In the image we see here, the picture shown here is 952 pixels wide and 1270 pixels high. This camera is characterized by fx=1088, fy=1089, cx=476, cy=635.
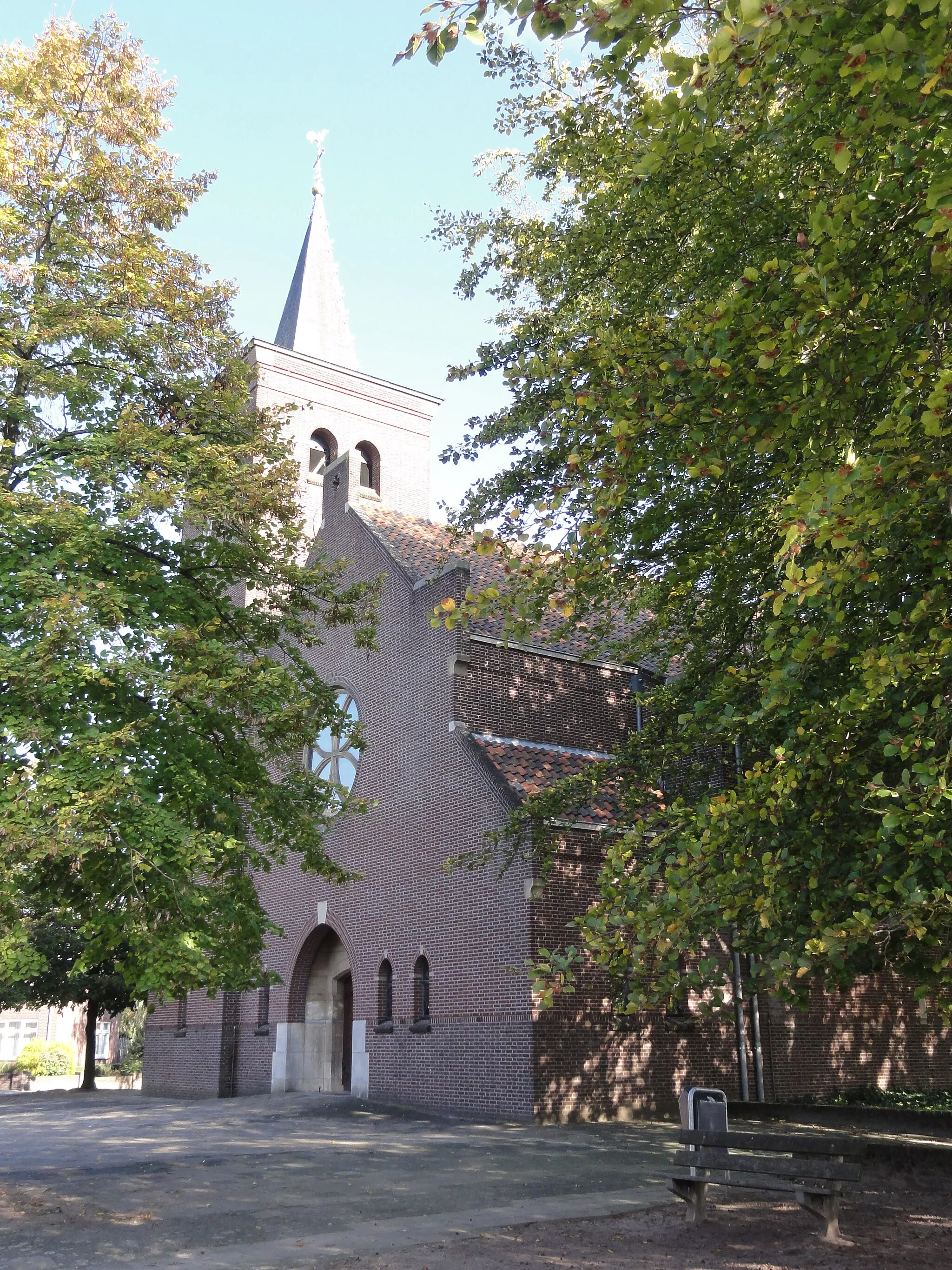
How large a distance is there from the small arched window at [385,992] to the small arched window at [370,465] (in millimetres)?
17465

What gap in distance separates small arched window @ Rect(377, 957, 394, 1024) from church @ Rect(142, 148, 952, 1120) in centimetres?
4

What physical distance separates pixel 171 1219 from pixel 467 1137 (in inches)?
261

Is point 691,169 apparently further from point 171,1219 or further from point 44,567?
point 171,1219

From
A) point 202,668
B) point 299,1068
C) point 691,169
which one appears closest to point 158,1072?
point 299,1068

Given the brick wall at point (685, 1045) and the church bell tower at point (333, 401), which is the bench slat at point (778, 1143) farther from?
the church bell tower at point (333, 401)

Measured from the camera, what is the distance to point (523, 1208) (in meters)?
9.86

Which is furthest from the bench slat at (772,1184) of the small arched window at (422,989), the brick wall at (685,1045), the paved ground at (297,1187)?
the small arched window at (422,989)

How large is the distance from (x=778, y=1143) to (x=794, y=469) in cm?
562

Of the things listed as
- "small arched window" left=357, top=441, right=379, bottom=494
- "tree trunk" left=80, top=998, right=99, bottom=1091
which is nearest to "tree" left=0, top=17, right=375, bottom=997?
"small arched window" left=357, top=441, right=379, bottom=494

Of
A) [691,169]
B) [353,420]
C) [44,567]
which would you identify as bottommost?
[44,567]

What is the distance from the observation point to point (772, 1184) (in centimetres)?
884

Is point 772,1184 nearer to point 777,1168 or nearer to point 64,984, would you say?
point 777,1168

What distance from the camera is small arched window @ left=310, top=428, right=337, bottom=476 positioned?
33.8 meters

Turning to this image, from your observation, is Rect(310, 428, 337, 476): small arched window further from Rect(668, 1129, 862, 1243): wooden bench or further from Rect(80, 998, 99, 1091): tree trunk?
Rect(668, 1129, 862, 1243): wooden bench
